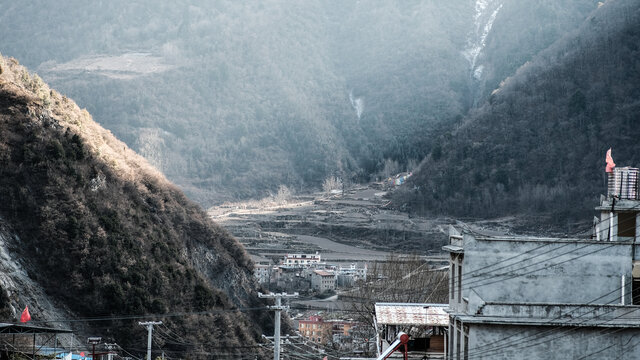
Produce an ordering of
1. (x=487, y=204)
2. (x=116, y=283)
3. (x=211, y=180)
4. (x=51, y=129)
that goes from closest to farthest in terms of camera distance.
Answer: (x=116, y=283)
(x=51, y=129)
(x=487, y=204)
(x=211, y=180)

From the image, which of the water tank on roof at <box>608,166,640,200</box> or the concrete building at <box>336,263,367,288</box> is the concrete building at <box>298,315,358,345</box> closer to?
the concrete building at <box>336,263,367,288</box>

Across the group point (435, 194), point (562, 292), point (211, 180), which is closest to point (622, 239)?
point (562, 292)

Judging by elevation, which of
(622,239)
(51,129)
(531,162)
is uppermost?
(531,162)

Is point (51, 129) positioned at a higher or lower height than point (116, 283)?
higher

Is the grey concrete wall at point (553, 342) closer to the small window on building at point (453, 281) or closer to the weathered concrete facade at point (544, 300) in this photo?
the weathered concrete facade at point (544, 300)

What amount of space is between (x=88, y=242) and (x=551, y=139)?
338 feet

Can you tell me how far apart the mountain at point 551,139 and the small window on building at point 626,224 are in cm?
9383

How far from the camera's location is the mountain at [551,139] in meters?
124

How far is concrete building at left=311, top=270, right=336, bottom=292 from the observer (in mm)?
83062

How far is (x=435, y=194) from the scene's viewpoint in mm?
139500

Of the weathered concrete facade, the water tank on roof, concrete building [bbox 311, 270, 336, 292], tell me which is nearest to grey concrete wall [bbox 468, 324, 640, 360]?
the weathered concrete facade

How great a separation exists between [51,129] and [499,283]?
30242 millimetres

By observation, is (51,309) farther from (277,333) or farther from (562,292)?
(562,292)

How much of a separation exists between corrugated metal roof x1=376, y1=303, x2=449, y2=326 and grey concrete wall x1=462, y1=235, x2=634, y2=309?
15.1ft
